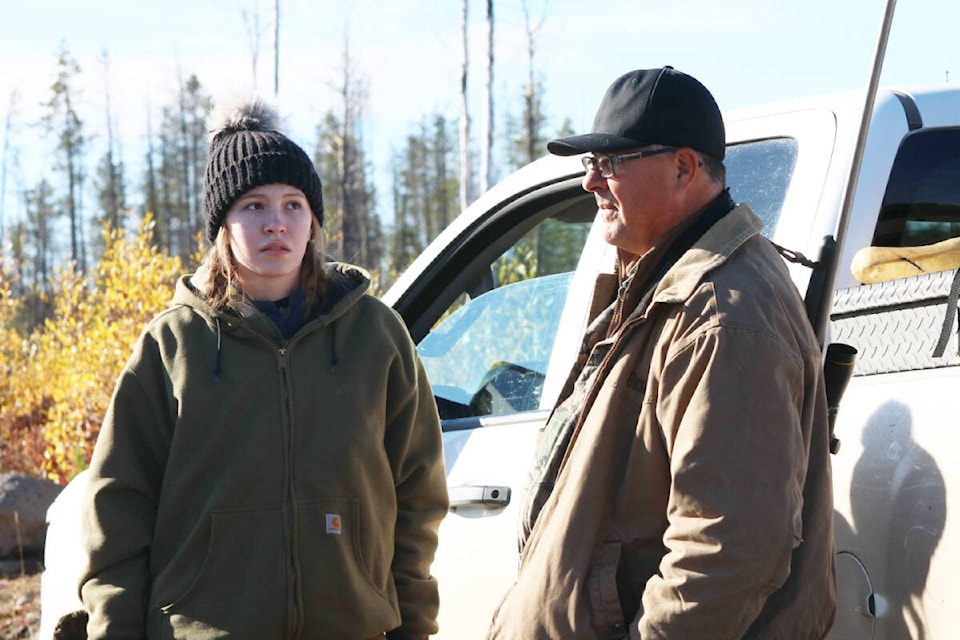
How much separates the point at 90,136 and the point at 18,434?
183ft

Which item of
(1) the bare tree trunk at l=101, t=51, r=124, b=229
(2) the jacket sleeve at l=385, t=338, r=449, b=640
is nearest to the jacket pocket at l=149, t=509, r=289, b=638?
(2) the jacket sleeve at l=385, t=338, r=449, b=640

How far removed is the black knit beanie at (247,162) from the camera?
259cm

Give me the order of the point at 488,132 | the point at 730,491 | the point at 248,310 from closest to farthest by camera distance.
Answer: the point at 730,491 < the point at 248,310 < the point at 488,132

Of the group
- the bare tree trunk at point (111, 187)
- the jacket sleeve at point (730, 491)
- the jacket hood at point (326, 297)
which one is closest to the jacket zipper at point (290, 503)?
the jacket hood at point (326, 297)

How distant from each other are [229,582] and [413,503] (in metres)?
0.44

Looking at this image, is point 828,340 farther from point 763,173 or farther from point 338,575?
point 338,575

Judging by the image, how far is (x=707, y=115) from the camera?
2.15m

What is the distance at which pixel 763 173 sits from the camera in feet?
9.21

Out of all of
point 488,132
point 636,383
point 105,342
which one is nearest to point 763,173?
point 636,383

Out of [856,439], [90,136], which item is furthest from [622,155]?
[90,136]

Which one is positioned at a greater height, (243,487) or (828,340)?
(828,340)

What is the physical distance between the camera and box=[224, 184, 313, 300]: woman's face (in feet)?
8.36

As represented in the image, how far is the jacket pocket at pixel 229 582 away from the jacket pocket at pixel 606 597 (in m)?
0.74

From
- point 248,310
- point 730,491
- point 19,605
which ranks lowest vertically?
point 19,605
